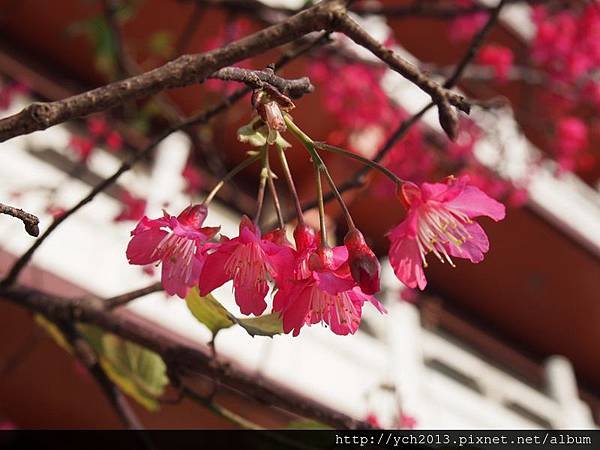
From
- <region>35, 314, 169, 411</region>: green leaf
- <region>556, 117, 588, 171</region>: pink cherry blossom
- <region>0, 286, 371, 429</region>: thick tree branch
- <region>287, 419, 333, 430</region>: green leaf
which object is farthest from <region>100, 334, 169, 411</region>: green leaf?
<region>556, 117, 588, 171</region>: pink cherry blossom

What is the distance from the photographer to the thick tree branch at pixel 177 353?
0.93 meters

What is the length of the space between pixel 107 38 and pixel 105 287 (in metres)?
1.09

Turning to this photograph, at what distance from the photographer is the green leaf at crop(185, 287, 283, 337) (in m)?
0.80

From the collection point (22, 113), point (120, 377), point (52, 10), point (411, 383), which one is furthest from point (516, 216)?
point (22, 113)

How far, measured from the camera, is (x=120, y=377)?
1406 mm

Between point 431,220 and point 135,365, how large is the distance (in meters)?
0.80

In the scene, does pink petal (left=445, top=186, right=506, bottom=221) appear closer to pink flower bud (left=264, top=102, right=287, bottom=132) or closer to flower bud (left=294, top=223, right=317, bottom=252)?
flower bud (left=294, top=223, right=317, bottom=252)

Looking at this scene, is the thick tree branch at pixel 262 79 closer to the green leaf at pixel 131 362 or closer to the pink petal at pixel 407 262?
the pink petal at pixel 407 262

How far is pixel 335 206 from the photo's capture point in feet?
13.0

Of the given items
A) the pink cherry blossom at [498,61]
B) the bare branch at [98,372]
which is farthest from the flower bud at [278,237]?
the pink cherry blossom at [498,61]

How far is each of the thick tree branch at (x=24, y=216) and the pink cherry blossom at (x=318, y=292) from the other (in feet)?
0.88

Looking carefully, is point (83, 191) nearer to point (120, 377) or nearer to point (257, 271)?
point (120, 377)

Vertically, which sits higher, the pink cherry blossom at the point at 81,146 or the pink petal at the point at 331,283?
the pink cherry blossom at the point at 81,146

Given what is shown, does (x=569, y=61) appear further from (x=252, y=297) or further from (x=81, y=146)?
(x=252, y=297)
